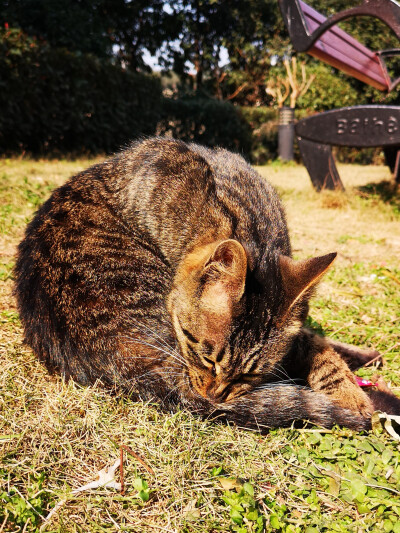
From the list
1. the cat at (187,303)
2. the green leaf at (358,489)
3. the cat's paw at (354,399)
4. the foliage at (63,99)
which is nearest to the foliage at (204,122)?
the foliage at (63,99)

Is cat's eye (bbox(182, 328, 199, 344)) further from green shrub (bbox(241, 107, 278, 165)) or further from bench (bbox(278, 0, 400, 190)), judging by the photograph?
green shrub (bbox(241, 107, 278, 165))

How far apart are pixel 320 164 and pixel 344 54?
1.49m

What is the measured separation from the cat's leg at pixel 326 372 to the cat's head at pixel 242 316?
0.24 meters

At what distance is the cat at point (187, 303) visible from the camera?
174cm

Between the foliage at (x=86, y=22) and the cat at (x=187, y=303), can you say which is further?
the foliage at (x=86, y=22)

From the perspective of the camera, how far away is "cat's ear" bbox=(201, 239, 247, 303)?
1697 mm

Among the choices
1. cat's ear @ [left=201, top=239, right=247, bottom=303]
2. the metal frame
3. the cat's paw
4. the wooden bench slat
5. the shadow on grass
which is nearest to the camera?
cat's ear @ [left=201, top=239, right=247, bottom=303]

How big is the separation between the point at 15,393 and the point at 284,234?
1.52 m

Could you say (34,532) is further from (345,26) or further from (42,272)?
(345,26)

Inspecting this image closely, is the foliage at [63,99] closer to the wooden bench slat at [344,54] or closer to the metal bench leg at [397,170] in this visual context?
the wooden bench slat at [344,54]

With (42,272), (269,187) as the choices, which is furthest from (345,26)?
(42,272)

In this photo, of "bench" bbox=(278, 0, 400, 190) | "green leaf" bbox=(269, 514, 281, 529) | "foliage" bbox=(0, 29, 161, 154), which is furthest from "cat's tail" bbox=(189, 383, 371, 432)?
"foliage" bbox=(0, 29, 161, 154)

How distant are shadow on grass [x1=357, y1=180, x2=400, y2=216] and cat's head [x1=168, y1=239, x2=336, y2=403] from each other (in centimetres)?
465

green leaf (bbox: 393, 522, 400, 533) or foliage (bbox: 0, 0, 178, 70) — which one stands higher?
foliage (bbox: 0, 0, 178, 70)
